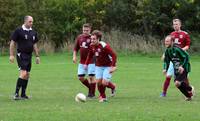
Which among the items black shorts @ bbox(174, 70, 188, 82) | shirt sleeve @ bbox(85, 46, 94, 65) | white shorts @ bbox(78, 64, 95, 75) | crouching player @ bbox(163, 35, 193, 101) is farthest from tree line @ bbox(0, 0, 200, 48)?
black shorts @ bbox(174, 70, 188, 82)

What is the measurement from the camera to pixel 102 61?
14930 millimetres

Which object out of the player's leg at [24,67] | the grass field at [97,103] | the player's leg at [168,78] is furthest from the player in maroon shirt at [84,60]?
the player's leg at [168,78]

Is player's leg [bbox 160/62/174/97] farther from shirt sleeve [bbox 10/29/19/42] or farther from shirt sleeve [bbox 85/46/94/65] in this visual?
shirt sleeve [bbox 10/29/19/42]

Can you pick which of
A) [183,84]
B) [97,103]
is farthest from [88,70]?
[183,84]

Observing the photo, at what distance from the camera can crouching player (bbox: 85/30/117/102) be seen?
14594 mm

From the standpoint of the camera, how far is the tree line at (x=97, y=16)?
156 ft

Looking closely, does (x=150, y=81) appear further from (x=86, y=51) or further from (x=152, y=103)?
(x=152, y=103)

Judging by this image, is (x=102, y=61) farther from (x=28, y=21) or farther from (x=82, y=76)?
(x=28, y=21)

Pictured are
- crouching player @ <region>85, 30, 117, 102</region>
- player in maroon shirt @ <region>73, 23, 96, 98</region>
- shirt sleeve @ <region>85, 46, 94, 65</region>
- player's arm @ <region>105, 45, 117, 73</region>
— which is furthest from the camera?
player in maroon shirt @ <region>73, 23, 96, 98</region>

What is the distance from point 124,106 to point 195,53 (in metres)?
30.5

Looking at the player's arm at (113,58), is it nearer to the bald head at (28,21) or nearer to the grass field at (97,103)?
the grass field at (97,103)

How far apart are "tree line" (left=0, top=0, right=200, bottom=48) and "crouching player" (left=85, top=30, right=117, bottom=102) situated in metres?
32.3

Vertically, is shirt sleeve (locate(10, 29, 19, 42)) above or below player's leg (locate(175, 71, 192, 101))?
above

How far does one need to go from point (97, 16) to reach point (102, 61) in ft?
122
